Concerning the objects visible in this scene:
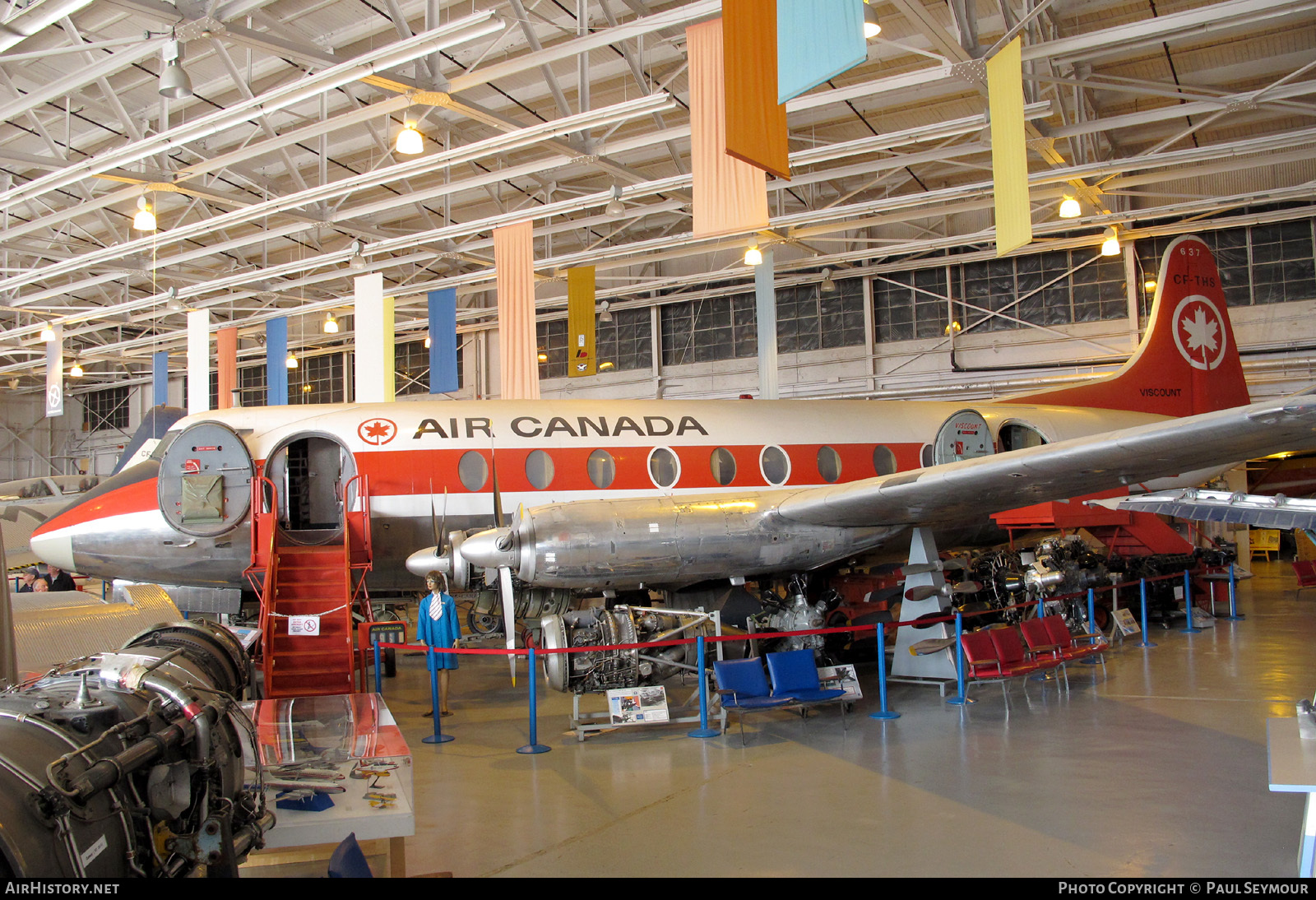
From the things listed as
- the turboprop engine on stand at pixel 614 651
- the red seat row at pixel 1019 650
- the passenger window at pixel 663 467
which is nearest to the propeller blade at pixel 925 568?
the red seat row at pixel 1019 650

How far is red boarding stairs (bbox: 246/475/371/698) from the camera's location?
9.41m

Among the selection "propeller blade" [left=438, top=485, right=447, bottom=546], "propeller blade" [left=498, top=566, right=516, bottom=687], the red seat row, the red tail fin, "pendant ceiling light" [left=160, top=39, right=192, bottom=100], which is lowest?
the red seat row

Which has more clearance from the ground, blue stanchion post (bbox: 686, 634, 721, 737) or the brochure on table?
the brochure on table

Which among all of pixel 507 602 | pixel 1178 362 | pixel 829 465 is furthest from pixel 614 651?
pixel 1178 362

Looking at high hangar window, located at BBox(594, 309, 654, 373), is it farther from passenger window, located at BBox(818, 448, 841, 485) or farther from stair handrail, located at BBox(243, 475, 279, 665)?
stair handrail, located at BBox(243, 475, 279, 665)

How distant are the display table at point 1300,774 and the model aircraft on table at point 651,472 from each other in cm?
248

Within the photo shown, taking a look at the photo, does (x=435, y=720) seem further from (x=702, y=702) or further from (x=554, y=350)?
(x=554, y=350)

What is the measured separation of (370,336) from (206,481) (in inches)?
277

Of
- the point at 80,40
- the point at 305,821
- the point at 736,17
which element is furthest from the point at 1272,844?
the point at 80,40

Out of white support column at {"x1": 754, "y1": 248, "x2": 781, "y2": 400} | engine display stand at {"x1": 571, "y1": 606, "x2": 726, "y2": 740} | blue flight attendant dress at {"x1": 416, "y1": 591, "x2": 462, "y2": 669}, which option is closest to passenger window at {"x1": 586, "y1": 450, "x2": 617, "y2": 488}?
blue flight attendant dress at {"x1": 416, "y1": 591, "x2": 462, "y2": 669}

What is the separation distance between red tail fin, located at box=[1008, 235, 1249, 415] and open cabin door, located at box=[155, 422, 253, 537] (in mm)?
12092

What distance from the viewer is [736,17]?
8.77 m

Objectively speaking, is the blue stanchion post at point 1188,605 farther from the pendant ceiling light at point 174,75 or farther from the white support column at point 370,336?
the pendant ceiling light at point 174,75

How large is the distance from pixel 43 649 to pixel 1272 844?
8720mm
